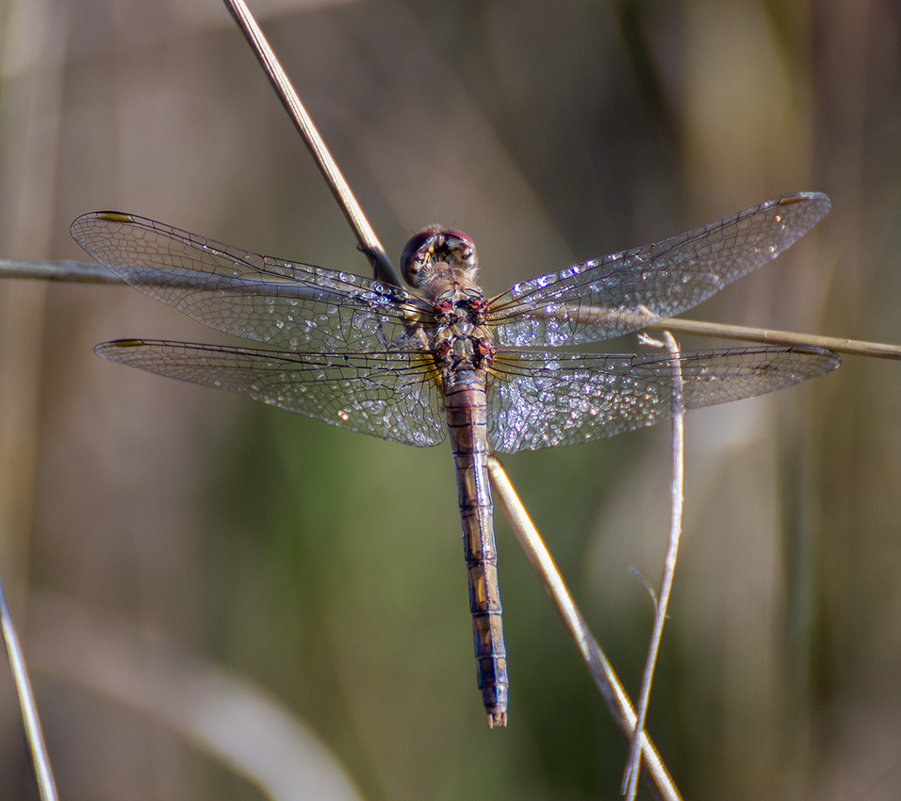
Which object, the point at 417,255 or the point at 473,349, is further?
the point at 417,255

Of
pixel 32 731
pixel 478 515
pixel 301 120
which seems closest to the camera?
pixel 32 731

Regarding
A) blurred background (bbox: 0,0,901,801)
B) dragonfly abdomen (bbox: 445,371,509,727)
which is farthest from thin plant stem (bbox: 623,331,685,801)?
blurred background (bbox: 0,0,901,801)

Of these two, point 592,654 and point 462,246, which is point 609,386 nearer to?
point 462,246

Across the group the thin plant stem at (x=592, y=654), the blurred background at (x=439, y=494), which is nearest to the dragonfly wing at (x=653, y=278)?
the thin plant stem at (x=592, y=654)

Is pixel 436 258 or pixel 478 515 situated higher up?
pixel 436 258

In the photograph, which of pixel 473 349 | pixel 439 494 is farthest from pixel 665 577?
pixel 439 494

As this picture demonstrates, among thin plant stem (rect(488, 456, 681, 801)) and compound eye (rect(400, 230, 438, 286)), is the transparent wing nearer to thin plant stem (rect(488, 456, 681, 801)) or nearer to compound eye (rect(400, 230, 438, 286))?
compound eye (rect(400, 230, 438, 286))
